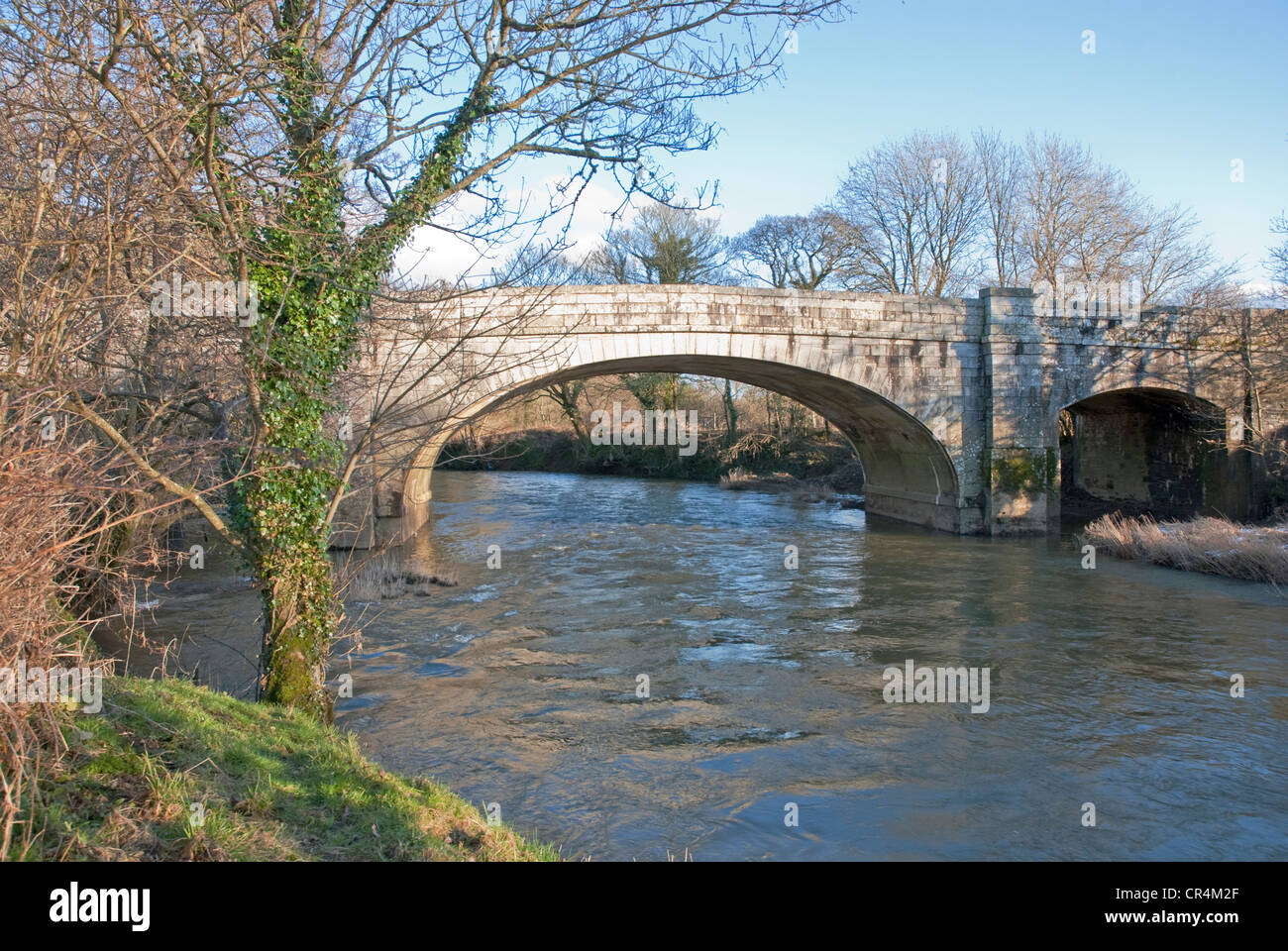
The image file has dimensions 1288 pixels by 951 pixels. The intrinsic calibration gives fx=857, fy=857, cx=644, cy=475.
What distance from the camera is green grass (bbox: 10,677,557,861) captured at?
2.81 metres

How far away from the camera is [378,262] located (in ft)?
17.6

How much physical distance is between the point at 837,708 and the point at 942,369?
9.91 meters

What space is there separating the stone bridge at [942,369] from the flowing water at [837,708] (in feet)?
8.84

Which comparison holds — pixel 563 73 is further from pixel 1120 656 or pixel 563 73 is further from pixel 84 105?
pixel 1120 656

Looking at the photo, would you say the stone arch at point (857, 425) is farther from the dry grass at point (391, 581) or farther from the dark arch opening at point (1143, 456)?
the dark arch opening at point (1143, 456)

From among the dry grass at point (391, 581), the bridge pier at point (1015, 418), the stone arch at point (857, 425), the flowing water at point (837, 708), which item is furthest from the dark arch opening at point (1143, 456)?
the dry grass at point (391, 581)

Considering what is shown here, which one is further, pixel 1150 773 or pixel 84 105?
pixel 1150 773

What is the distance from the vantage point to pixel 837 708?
6.34 m

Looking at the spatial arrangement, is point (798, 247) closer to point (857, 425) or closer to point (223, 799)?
point (857, 425)

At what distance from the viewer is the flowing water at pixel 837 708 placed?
4.47 m

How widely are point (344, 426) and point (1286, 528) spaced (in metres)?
12.2

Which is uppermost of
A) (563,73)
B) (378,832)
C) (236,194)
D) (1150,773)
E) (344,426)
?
(563,73)
